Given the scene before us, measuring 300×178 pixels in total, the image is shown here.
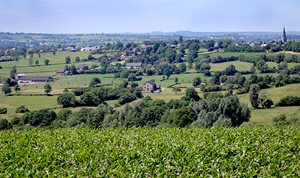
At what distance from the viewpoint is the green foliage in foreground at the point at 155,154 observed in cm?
1520

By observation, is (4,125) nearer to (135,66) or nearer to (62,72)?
(62,72)

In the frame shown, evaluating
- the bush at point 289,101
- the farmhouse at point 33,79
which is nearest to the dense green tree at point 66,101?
the farmhouse at point 33,79

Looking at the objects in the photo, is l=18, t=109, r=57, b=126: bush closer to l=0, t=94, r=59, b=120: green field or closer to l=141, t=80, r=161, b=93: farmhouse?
l=0, t=94, r=59, b=120: green field

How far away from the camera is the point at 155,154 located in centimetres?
1748

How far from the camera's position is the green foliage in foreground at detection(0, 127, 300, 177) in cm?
1520

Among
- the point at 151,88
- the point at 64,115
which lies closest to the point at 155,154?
the point at 64,115

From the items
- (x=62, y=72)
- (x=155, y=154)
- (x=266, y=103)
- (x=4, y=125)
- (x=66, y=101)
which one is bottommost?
(x=66, y=101)

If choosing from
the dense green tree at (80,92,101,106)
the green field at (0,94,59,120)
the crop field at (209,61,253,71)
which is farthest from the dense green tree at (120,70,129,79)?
the dense green tree at (80,92,101,106)

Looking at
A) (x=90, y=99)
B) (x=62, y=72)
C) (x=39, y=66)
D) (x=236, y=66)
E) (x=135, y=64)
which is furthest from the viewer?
(x=135, y=64)

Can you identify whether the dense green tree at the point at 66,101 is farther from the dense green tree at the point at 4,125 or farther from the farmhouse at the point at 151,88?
the farmhouse at the point at 151,88

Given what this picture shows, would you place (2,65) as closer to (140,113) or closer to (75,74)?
(75,74)

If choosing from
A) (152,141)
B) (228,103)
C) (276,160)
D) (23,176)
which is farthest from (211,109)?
(23,176)

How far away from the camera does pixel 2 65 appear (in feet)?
466

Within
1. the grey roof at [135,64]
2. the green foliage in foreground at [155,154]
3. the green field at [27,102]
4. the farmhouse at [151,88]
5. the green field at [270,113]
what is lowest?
the farmhouse at [151,88]
